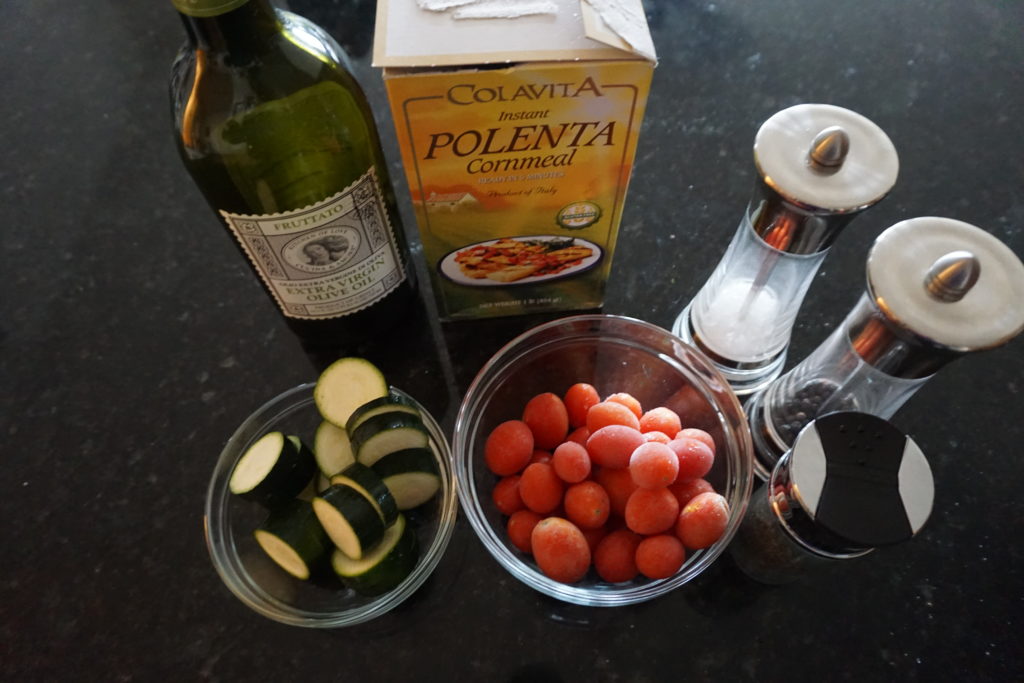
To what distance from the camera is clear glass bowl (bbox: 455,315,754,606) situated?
59 cm

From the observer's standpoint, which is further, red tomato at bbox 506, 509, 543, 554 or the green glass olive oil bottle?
red tomato at bbox 506, 509, 543, 554

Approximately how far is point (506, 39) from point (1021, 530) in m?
0.64

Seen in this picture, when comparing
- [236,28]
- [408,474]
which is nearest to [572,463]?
[408,474]

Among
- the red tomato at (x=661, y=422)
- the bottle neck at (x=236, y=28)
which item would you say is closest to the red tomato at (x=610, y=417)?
the red tomato at (x=661, y=422)

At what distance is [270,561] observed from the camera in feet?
2.06

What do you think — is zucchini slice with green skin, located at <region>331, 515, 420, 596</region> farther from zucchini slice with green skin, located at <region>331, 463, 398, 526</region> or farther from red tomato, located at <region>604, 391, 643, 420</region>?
red tomato, located at <region>604, 391, 643, 420</region>

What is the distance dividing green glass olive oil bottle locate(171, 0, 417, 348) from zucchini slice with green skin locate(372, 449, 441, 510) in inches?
6.5

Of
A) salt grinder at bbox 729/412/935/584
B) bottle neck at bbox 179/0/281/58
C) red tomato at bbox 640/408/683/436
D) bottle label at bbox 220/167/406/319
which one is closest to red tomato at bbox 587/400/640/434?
red tomato at bbox 640/408/683/436

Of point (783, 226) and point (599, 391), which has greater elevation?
point (783, 226)

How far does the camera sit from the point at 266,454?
581mm

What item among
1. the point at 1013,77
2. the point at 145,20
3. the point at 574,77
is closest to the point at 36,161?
the point at 145,20

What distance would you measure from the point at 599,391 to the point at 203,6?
1.59 feet

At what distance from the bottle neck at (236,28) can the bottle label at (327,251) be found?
0.12m

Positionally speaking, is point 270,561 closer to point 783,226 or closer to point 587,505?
point 587,505
